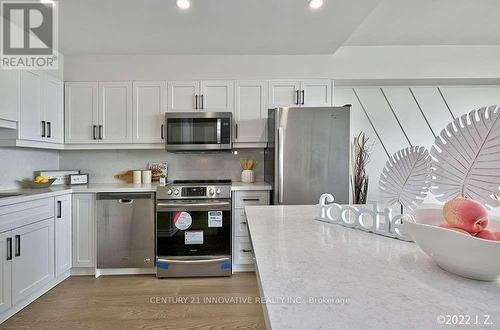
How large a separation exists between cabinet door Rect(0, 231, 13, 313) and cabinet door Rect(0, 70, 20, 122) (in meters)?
0.97

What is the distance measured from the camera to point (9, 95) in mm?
2283

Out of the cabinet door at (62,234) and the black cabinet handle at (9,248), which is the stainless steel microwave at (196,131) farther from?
the black cabinet handle at (9,248)

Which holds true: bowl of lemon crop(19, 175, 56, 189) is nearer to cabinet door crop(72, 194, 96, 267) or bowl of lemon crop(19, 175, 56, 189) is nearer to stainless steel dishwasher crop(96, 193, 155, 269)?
cabinet door crop(72, 194, 96, 267)

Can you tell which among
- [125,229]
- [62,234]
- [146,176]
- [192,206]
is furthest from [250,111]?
[62,234]

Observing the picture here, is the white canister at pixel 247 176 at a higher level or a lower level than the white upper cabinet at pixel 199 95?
lower

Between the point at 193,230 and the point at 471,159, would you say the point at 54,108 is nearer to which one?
the point at 193,230

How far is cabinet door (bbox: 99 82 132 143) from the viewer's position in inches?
122

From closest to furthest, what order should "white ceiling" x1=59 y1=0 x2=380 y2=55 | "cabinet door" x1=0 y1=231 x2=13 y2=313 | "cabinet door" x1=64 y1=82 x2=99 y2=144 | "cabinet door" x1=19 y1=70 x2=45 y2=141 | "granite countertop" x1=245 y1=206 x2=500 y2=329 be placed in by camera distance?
"granite countertop" x1=245 y1=206 x2=500 y2=329
"cabinet door" x1=0 y1=231 x2=13 y2=313
"white ceiling" x1=59 y1=0 x2=380 y2=55
"cabinet door" x1=19 y1=70 x2=45 y2=141
"cabinet door" x1=64 y1=82 x2=99 y2=144

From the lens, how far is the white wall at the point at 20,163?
261 centimetres

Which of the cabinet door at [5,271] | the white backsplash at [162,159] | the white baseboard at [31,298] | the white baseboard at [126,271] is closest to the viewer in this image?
the cabinet door at [5,271]

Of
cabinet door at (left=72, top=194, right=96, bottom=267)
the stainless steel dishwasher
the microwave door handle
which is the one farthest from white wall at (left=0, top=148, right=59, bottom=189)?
the microwave door handle

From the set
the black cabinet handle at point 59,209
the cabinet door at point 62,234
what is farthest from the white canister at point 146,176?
the black cabinet handle at point 59,209

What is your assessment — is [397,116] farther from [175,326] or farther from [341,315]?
[341,315]

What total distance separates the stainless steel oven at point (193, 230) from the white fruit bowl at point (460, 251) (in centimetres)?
228
